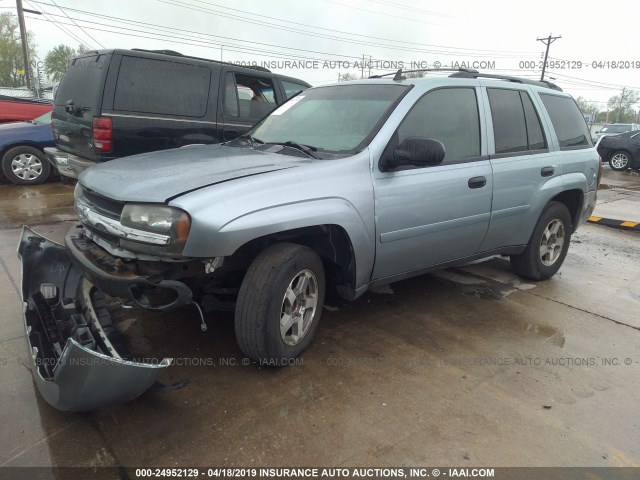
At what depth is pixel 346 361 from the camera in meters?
2.96

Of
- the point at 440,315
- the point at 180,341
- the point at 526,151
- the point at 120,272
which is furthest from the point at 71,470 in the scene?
the point at 526,151

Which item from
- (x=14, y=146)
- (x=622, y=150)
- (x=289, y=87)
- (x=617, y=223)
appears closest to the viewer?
(x=289, y=87)

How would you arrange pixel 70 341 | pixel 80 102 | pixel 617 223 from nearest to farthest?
1. pixel 70 341
2. pixel 80 102
3. pixel 617 223

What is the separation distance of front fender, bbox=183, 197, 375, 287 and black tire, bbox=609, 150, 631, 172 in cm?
1614

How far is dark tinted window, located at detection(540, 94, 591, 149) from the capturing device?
4.32 m

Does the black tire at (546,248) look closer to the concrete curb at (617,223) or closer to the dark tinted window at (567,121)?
the dark tinted window at (567,121)

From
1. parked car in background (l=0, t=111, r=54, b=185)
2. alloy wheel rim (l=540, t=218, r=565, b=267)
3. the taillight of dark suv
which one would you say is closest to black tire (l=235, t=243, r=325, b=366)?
alloy wheel rim (l=540, t=218, r=565, b=267)

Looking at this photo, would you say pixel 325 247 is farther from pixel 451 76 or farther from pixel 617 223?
pixel 617 223

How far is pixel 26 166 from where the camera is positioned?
816 centimetres

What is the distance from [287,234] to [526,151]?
2.46m

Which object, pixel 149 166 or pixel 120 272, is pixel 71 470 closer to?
pixel 120 272

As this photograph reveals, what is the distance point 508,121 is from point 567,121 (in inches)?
40.6

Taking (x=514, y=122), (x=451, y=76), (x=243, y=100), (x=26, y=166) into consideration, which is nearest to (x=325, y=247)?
(x=451, y=76)

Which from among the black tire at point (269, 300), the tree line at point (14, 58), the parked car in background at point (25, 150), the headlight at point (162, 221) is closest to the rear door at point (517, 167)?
the black tire at point (269, 300)
